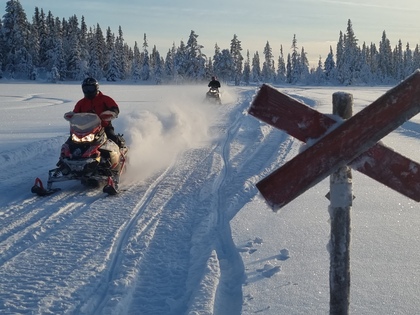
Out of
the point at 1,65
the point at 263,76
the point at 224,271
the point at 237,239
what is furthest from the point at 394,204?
the point at 263,76

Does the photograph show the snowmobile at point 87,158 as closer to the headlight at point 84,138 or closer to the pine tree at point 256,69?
the headlight at point 84,138

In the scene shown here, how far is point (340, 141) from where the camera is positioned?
6.42ft

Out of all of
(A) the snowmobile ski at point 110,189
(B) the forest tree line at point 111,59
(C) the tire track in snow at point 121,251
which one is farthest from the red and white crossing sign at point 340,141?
(B) the forest tree line at point 111,59

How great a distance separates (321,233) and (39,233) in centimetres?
311

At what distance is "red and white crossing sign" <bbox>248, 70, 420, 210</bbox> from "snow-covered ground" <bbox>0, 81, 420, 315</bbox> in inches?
66.3

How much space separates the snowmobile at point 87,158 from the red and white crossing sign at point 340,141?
17.9 ft

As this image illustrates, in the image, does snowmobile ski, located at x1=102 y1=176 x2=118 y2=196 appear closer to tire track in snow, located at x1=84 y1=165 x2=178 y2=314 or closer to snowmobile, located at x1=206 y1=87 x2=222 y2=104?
tire track in snow, located at x1=84 y1=165 x2=178 y2=314

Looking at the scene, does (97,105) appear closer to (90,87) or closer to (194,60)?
(90,87)

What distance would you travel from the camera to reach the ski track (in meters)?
3.80

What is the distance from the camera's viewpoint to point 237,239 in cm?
504

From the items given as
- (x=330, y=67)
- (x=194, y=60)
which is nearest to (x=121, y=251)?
(x=194, y=60)

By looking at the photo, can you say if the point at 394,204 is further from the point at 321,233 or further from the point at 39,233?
the point at 39,233

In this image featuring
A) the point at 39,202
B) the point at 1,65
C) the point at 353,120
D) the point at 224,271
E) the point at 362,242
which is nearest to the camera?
the point at 353,120

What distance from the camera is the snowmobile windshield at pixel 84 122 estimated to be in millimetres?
7688
